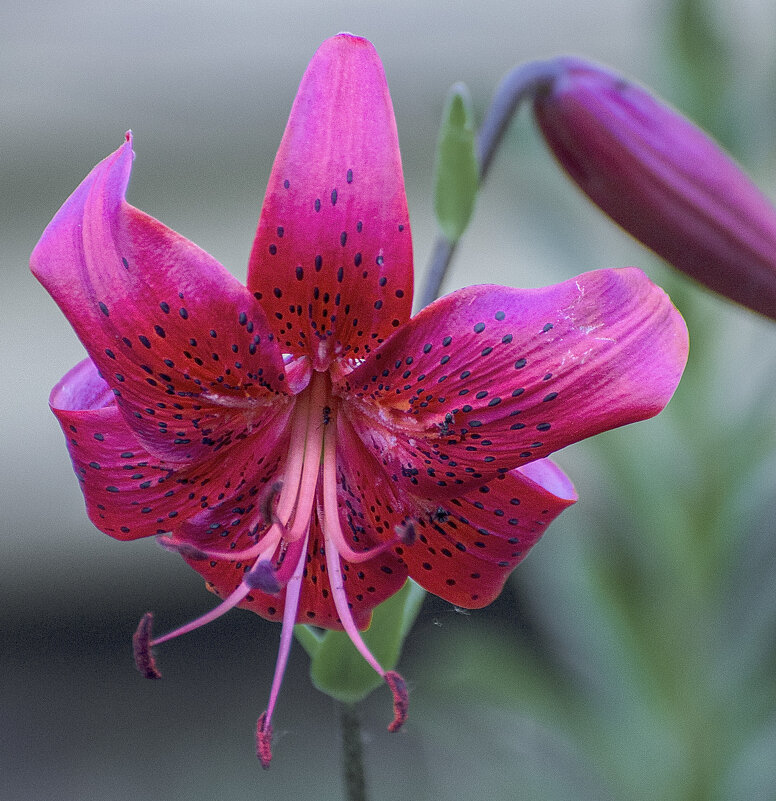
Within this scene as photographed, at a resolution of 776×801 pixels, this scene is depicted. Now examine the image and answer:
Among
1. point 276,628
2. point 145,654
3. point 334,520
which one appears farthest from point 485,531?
point 276,628

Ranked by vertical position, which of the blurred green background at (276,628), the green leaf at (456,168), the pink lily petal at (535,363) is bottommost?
the blurred green background at (276,628)

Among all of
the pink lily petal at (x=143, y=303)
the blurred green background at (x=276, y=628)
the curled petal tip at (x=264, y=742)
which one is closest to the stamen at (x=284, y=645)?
the curled petal tip at (x=264, y=742)

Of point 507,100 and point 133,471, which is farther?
point 507,100

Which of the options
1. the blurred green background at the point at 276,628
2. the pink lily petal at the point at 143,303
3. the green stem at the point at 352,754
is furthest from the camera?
the blurred green background at the point at 276,628

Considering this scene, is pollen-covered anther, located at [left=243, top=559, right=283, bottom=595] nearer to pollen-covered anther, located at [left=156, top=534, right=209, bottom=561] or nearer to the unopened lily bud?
pollen-covered anther, located at [left=156, top=534, right=209, bottom=561]

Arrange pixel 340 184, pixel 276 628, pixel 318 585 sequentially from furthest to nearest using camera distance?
pixel 276 628
pixel 318 585
pixel 340 184

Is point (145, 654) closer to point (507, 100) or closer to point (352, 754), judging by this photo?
point (352, 754)

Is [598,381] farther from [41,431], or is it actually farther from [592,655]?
[41,431]

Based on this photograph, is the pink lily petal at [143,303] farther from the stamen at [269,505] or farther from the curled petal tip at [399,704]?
the curled petal tip at [399,704]
